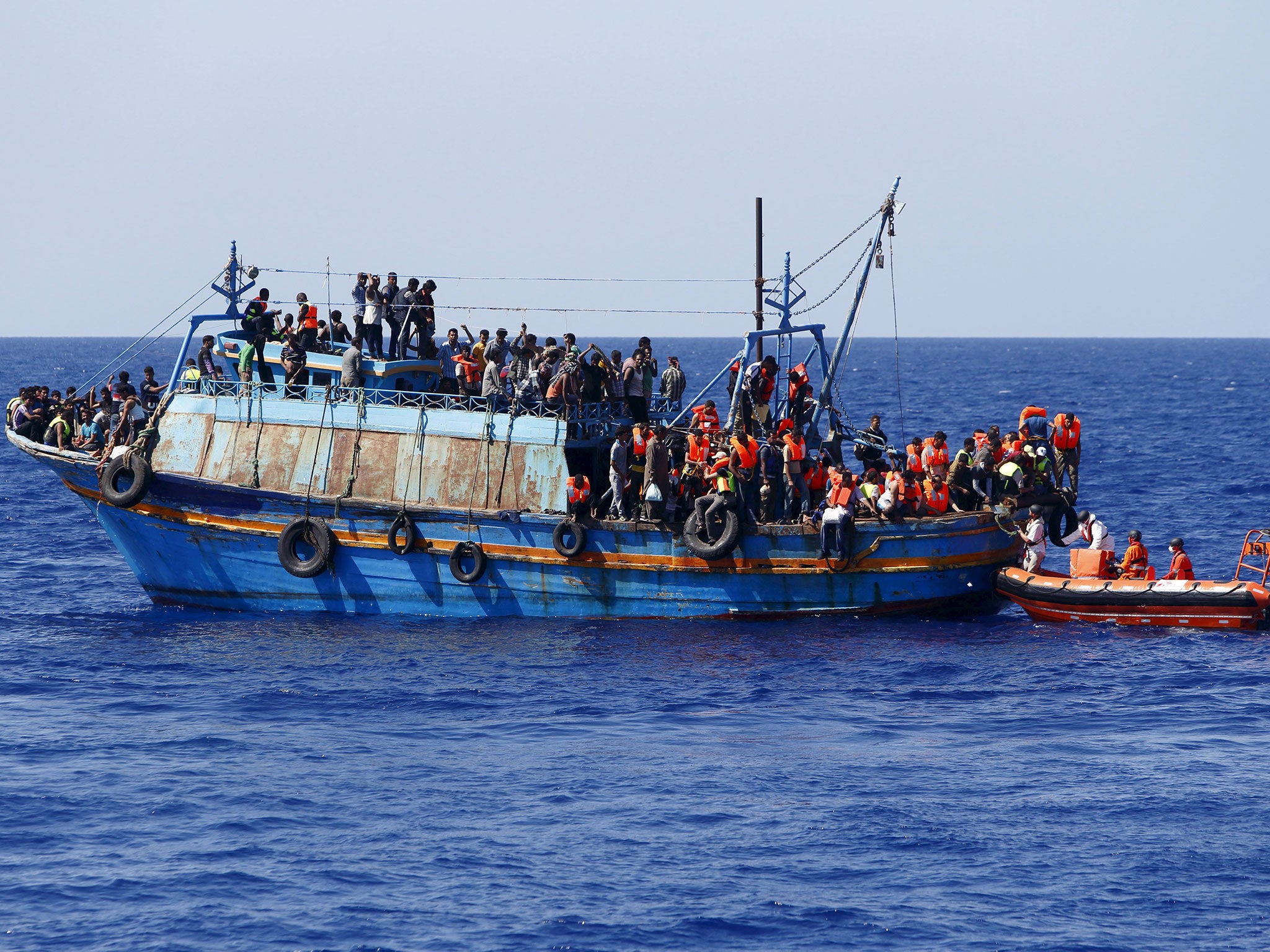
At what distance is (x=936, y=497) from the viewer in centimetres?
2908

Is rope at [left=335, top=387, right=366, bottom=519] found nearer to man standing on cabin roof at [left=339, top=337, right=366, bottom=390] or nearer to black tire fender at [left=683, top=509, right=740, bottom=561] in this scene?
man standing on cabin roof at [left=339, top=337, right=366, bottom=390]

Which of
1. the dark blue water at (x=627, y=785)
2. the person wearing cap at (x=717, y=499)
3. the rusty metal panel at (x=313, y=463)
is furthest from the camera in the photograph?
the rusty metal panel at (x=313, y=463)

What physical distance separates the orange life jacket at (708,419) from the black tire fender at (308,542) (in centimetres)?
761

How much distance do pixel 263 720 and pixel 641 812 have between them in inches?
279

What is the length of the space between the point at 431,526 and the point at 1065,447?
13071mm

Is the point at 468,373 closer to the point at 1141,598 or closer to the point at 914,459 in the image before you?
the point at 914,459

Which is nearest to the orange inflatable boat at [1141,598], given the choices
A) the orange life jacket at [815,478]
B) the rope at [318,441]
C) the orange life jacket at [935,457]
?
the orange life jacket at [935,457]

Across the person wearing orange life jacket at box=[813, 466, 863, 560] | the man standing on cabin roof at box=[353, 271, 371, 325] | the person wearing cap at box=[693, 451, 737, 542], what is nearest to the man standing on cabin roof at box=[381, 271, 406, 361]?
the man standing on cabin roof at box=[353, 271, 371, 325]

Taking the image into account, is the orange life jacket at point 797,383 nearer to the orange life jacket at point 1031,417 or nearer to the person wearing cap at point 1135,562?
the orange life jacket at point 1031,417

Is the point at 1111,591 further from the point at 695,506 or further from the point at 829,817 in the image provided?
the point at 829,817

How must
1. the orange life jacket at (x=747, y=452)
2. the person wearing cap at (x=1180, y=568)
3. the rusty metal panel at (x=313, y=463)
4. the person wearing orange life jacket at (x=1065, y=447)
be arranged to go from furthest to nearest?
the person wearing orange life jacket at (x=1065, y=447) → the rusty metal panel at (x=313, y=463) → the orange life jacket at (x=747, y=452) → the person wearing cap at (x=1180, y=568)

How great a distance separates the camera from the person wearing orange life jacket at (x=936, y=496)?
29.0 metres

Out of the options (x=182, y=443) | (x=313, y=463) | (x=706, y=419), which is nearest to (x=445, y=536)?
(x=313, y=463)

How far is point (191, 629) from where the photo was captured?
1169 inches
